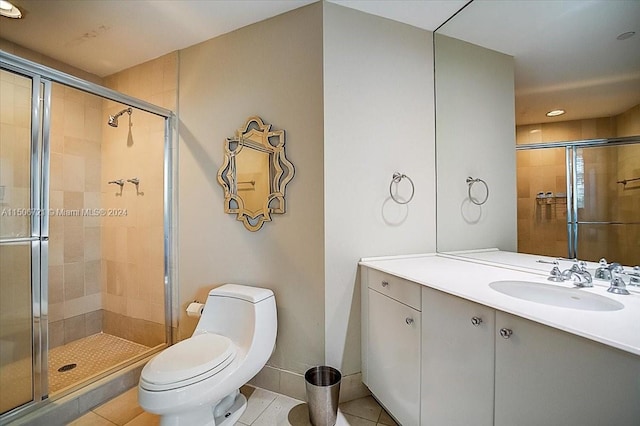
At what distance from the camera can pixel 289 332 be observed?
5.94ft

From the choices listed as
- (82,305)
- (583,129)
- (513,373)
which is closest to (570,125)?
(583,129)

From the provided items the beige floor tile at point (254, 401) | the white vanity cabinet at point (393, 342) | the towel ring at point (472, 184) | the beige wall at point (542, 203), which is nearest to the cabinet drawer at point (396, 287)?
the white vanity cabinet at point (393, 342)

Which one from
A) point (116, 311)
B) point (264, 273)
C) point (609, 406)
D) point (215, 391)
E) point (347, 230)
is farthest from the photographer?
point (116, 311)

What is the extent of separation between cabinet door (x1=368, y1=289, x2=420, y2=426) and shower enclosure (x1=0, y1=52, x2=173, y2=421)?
1667 mm

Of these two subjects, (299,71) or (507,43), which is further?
(299,71)

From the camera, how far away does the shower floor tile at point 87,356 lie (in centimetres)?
183

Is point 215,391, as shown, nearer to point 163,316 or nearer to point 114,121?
point 163,316

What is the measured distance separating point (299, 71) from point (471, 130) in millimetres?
1193

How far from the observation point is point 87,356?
217 cm

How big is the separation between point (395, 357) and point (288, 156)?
1318 millimetres

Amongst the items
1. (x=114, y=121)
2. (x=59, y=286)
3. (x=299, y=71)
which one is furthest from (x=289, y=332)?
(x=114, y=121)

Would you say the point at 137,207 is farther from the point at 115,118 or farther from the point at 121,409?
the point at 121,409

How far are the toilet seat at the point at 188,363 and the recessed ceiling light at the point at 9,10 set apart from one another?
233 centimetres

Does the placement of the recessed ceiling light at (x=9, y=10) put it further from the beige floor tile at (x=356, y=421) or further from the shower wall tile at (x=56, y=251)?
the beige floor tile at (x=356, y=421)
